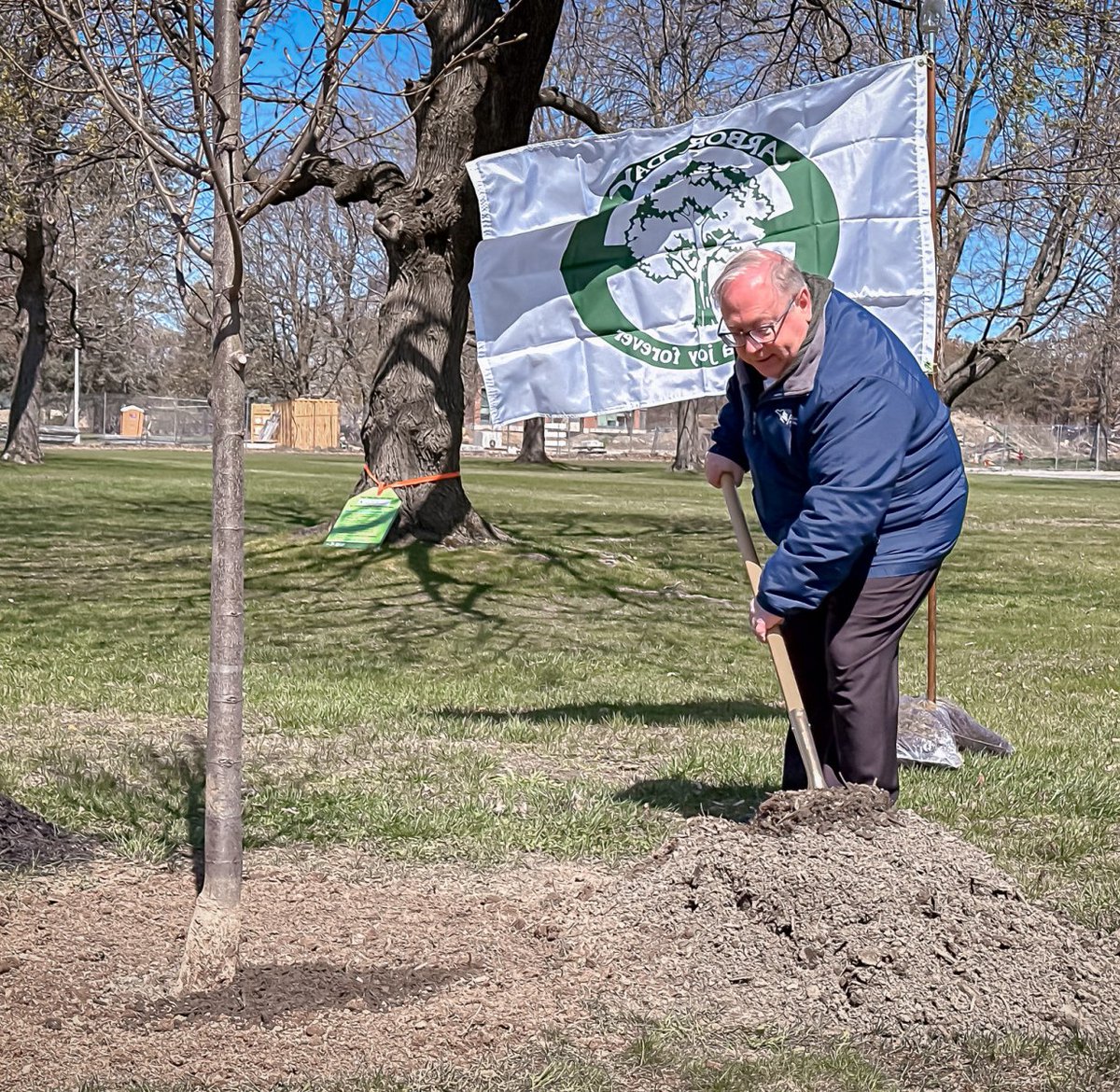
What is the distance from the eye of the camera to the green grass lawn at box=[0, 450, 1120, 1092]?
499cm

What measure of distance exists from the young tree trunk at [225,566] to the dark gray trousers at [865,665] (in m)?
1.75

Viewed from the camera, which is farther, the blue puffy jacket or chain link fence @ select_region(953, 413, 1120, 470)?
chain link fence @ select_region(953, 413, 1120, 470)

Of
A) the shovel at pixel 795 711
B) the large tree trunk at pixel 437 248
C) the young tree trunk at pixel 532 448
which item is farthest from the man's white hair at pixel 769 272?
the young tree trunk at pixel 532 448

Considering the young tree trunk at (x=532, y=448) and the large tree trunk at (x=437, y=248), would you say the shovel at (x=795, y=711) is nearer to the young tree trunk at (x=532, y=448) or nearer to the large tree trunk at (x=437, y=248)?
the large tree trunk at (x=437, y=248)

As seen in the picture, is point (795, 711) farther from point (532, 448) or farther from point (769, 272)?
point (532, 448)

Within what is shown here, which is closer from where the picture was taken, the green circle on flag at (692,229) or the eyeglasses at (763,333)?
the eyeglasses at (763,333)

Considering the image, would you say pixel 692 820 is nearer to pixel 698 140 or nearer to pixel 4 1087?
pixel 4 1087

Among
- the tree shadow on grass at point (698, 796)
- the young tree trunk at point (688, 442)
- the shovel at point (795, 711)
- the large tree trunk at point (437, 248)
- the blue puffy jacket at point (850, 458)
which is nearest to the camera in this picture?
the blue puffy jacket at point (850, 458)

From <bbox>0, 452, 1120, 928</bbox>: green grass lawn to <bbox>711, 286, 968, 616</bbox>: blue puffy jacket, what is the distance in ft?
4.09

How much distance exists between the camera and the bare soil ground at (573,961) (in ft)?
11.4

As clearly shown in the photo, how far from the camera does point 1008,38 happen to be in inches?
531

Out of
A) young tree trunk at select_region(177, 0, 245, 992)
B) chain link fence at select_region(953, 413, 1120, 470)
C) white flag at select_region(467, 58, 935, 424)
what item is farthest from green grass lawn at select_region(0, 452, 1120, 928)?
chain link fence at select_region(953, 413, 1120, 470)

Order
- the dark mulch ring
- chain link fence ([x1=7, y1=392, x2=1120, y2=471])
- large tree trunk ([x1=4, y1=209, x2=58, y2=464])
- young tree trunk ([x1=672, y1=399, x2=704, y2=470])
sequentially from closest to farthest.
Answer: the dark mulch ring → large tree trunk ([x1=4, y1=209, x2=58, y2=464]) → young tree trunk ([x1=672, y1=399, x2=704, y2=470]) → chain link fence ([x1=7, y1=392, x2=1120, y2=471])

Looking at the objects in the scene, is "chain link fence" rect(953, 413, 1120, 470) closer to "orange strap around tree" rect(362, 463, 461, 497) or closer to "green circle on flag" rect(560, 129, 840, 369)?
"orange strap around tree" rect(362, 463, 461, 497)
